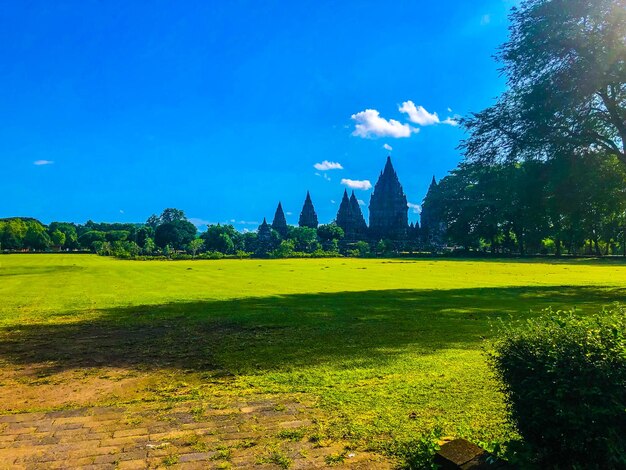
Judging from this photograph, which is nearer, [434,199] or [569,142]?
[569,142]

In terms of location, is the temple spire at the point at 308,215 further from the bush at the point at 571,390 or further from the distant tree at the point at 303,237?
the bush at the point at 571,390

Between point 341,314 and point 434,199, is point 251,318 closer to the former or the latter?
point 341,314

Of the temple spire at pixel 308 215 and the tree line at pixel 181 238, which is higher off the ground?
the temple spire at pixel 308 215

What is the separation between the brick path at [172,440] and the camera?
426 centimetres

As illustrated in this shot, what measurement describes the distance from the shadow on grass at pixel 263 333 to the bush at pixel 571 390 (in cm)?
427

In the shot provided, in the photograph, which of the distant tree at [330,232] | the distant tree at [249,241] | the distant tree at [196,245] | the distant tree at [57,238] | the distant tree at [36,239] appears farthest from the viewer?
the distant tree at [330,232]

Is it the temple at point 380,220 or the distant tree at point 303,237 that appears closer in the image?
the distant tree at point 303,237

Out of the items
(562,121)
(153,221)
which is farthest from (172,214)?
(562,121)

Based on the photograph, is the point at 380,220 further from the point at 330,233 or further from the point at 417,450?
the point at 417,450

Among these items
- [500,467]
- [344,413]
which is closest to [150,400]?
[344,413]

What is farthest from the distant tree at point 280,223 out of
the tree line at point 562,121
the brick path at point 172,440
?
the brick path at point 172,440

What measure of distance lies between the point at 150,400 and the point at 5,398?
214 cm

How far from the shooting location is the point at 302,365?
773 cm

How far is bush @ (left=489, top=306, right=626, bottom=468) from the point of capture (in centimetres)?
309
